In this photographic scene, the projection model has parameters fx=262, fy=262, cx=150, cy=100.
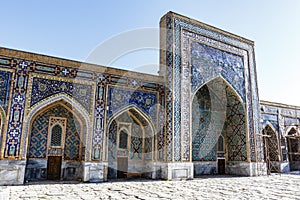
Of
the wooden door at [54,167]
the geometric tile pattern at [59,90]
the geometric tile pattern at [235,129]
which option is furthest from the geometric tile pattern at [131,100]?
the geometric tile pattern at [235,129]

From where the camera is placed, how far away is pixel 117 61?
30.0 ft

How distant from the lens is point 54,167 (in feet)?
26.6

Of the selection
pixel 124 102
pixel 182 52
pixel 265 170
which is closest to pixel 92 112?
pixel 124 102

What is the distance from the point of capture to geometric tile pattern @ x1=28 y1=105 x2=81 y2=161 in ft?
25.9

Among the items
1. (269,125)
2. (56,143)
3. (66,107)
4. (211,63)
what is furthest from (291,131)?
(56,143)

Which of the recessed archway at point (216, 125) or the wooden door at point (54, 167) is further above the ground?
the recessed archway at point (216, 125)

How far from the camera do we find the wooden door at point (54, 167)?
8023 mm

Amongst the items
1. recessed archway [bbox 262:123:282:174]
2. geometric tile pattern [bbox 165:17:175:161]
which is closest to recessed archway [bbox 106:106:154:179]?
geometric tile pattern [bbox 165:17:175:161]

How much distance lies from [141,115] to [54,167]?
319cm

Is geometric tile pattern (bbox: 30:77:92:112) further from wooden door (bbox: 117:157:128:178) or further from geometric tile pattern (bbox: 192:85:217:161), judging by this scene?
geometric tile pattern (bbox: 192:85:217:161)

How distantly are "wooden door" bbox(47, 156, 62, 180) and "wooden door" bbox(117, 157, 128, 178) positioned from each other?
76.9 inches

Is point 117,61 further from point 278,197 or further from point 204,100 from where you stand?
point 278,197

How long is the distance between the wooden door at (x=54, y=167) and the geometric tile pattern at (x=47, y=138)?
0.22 m

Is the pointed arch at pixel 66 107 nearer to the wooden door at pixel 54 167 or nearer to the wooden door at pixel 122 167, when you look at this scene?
the wooden door at pixel 54 167
